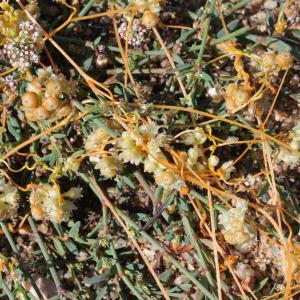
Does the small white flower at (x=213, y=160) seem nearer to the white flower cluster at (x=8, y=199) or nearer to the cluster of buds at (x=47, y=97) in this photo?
the cluster of buds at (x=47, y=97)

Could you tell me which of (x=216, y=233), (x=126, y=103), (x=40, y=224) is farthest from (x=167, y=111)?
(x=40, y=224)

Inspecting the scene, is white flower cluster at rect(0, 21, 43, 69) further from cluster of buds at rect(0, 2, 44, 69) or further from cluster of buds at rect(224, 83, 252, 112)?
cluster of buds at rect(224, 83, 252, 112)

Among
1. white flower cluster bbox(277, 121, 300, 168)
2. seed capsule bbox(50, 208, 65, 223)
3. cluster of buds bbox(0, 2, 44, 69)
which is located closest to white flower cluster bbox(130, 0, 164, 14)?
cluster of buds bbox(0, 2, 44, 69)

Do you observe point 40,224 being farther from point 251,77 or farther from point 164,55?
point 251,77

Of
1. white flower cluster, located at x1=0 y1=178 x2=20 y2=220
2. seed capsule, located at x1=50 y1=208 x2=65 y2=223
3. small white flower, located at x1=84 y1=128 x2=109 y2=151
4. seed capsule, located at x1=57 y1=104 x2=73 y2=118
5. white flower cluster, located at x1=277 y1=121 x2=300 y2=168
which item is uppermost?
seed capsule, located at x1=57 y1=104 x2=73 y2=118

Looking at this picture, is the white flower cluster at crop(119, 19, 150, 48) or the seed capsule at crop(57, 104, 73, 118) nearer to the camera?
the seed capsule at crop(57, 104, 73, 118)

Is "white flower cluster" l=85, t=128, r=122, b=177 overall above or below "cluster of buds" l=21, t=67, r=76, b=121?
below
